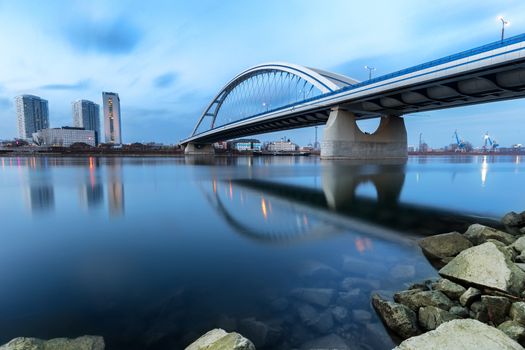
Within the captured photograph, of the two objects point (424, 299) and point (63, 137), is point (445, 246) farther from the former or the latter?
Answer: point (63, 137)

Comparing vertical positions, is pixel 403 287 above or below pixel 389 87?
below

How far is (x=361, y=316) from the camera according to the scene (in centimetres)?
449

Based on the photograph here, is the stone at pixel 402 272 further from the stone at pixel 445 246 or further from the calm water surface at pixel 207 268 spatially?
the stone at pixel 445 246

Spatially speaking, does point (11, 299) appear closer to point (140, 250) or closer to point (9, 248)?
point (140, 250)

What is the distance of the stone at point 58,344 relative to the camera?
10.6 ft

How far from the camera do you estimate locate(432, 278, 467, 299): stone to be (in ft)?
15.2

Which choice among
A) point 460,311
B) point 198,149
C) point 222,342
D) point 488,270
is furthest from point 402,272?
point 198,149

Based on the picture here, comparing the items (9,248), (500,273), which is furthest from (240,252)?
(9,248)

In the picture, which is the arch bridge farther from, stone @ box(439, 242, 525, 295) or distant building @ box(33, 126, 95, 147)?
distant building @ box(33, 126, 95, 147)

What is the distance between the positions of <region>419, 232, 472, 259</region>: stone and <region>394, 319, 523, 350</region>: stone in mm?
4276

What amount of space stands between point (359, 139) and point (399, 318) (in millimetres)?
55926

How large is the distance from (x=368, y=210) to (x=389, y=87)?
31.5m

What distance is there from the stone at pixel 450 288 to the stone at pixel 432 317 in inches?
26.5

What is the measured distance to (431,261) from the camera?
6.78 meters
